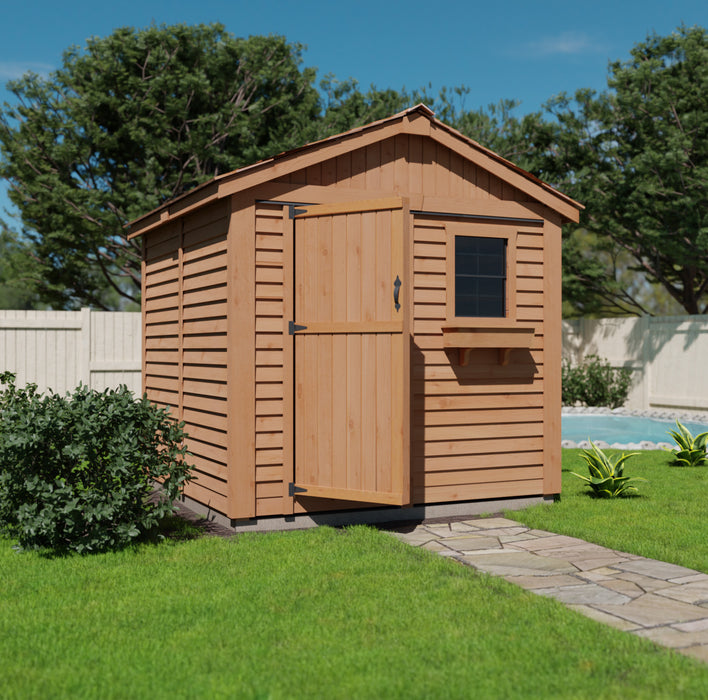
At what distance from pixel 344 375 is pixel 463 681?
10.1 ft

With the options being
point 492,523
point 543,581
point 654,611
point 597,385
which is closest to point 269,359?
point 492,523

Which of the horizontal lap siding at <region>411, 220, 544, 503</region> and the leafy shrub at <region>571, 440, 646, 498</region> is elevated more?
the horizontal lap siding at <region>411, 220, 544, 503</region>

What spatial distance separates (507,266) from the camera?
723 cm

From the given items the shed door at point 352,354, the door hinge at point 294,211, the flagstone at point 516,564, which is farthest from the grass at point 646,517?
the door hinge at point 294,211

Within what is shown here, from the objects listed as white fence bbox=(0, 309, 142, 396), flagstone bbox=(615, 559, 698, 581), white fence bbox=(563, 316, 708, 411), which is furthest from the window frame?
white fence bbox=(563, 316, 708, 411)

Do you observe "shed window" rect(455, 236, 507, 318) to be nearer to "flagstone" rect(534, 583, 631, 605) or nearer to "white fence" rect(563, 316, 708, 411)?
"flagstone" rect(534, 583, 631, 605)

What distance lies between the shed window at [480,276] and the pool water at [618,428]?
8505 millimetres

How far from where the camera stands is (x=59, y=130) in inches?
738

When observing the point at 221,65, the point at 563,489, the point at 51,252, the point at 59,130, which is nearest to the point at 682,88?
the point at 221,65

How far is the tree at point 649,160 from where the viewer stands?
17.0m

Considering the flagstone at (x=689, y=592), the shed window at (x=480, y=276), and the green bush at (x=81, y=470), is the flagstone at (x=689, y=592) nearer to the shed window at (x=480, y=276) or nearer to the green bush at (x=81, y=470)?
the shed window at (x=480, y=276)

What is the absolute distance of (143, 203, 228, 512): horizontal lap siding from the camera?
21.7 ft

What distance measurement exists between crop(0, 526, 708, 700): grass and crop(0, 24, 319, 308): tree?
1451 centimetres

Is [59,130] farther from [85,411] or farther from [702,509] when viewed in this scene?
[702,509]
